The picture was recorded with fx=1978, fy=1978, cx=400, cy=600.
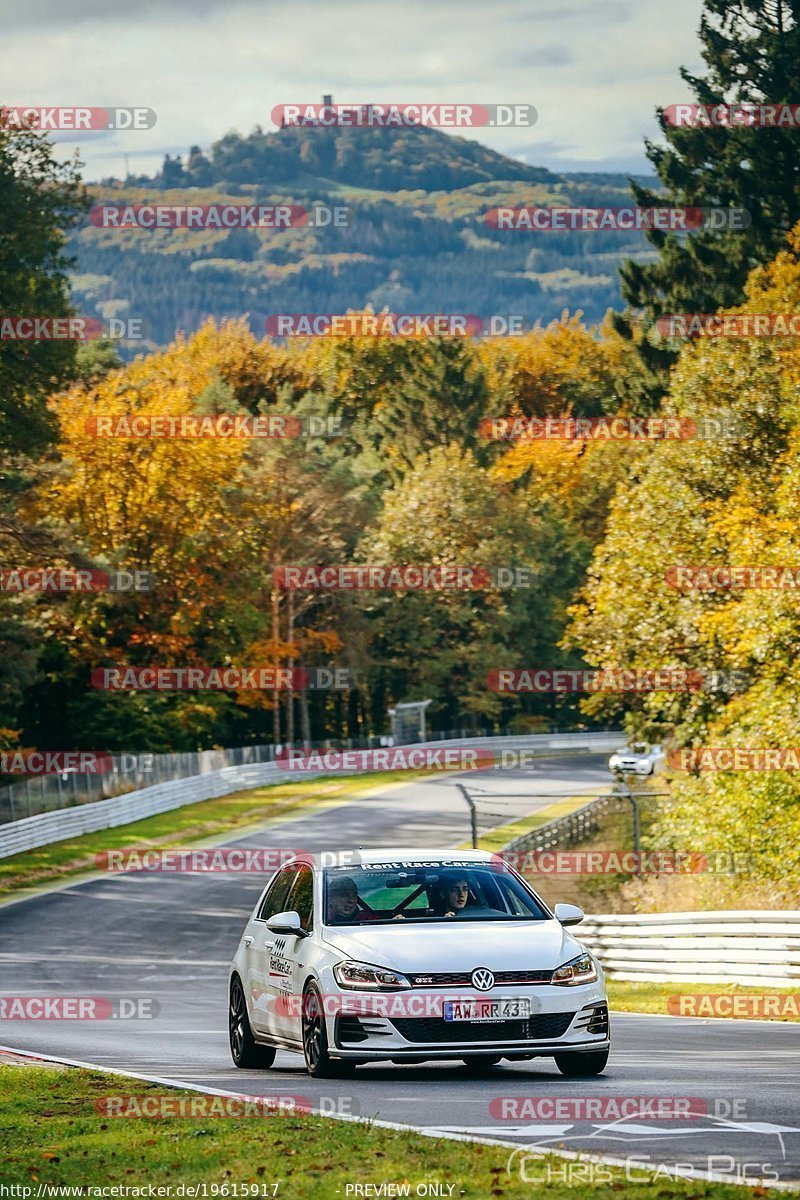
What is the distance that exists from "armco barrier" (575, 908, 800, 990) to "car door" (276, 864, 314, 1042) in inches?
326

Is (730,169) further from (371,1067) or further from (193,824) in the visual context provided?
(371,1067)

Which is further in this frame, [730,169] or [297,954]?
[730,169]

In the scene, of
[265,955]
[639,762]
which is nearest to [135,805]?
[639,762]

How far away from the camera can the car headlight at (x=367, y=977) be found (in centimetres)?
1209

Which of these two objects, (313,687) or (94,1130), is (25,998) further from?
(313,687)

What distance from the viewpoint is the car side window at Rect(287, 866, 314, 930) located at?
1337cm

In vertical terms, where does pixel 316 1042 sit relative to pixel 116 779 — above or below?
above

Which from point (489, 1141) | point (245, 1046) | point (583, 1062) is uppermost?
point (489, 1141)

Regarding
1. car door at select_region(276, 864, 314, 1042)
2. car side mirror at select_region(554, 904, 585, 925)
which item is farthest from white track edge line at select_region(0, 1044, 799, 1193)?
car side mirror at select_region(554, 904, 585, 925)

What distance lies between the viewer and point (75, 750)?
6625 cm

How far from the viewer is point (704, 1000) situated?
21.2 m

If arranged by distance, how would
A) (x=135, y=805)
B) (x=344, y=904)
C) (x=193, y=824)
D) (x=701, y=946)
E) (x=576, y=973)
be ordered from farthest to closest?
(x=135, y=805), (x=193, y=824), (x=701, y=946), (x=344, y=904), (x=576, y=973)

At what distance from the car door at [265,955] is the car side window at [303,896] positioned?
0.12 m

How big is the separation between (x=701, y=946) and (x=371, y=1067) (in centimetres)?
993
